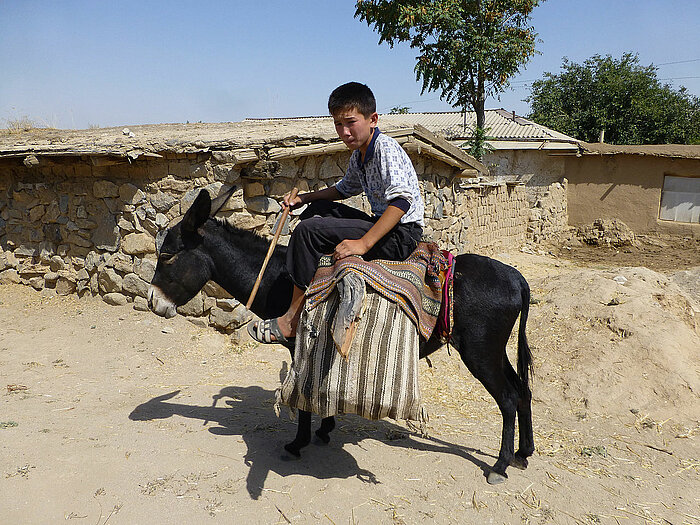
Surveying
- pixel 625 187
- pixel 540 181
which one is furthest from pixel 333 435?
pixel 540 181

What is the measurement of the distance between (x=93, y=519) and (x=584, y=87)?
27.2m

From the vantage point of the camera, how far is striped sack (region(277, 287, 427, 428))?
8.97 ft

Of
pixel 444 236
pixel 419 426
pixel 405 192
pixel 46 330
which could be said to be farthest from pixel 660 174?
pixel 46 330

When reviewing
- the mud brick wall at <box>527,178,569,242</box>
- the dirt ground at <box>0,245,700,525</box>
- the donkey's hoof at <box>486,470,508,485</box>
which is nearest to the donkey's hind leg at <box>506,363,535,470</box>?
the dirt ground at <box>0,245,700,525</box>

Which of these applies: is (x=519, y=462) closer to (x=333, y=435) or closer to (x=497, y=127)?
(x=333, y=435)

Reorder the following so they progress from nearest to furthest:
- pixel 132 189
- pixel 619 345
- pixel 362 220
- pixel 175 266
→ pixel 362 220
pixel 175 266
pixel 619 345
pixel 132 189

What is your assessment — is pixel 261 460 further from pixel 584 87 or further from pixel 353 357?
pixel 584 87

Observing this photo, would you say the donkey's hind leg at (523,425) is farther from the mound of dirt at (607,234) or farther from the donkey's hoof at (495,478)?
the mound of dirt at (607,234)

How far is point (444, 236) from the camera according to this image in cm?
895

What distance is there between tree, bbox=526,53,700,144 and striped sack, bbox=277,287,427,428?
79.8 ft

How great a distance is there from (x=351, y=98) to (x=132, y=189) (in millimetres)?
4049

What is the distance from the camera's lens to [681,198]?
1342 centimetres

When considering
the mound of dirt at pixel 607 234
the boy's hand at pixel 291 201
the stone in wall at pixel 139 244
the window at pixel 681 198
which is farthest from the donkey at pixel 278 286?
the window at pixel 681 198

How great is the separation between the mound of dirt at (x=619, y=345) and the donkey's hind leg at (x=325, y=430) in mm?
2364
